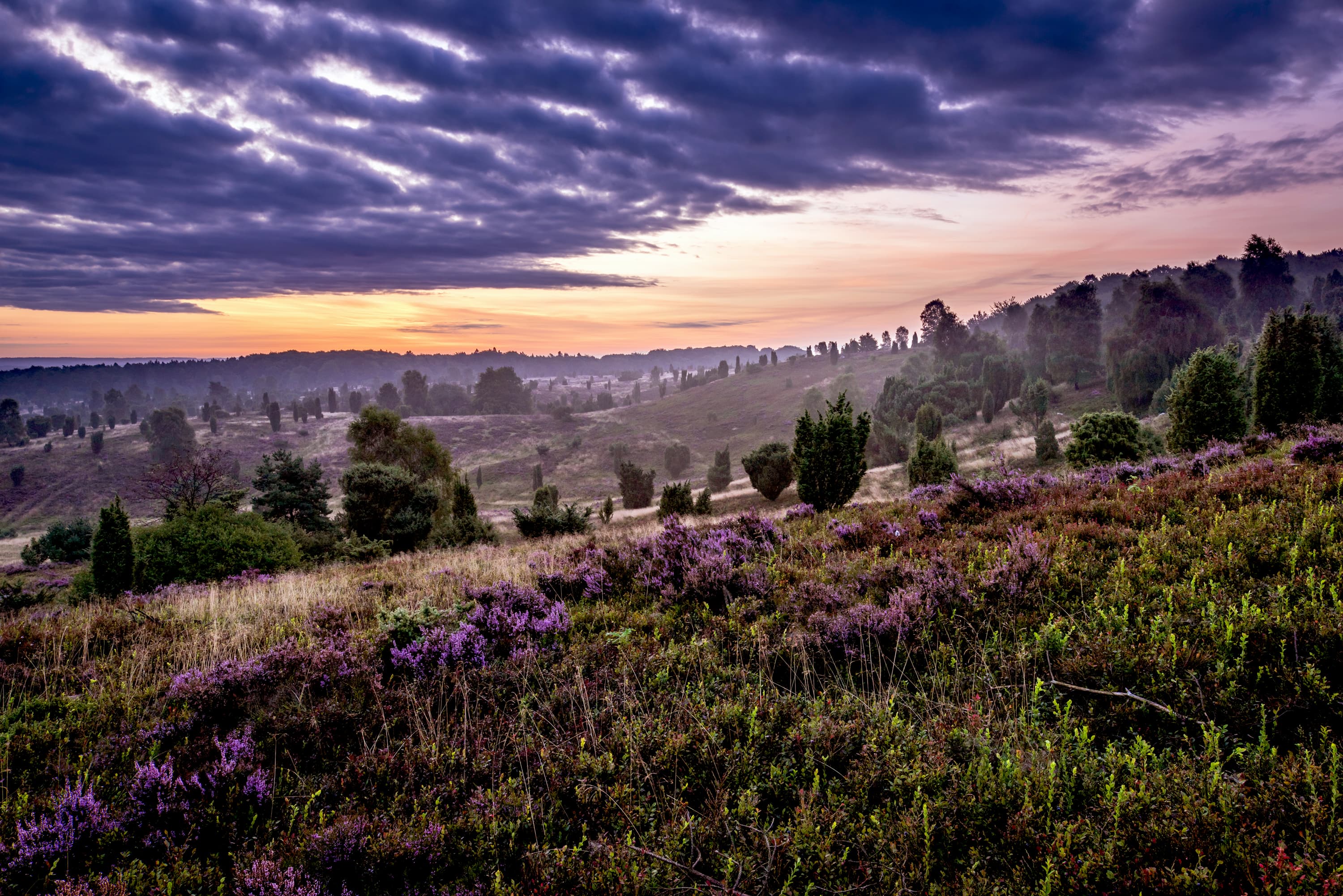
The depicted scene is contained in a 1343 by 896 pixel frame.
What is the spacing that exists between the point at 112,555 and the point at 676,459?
3201 inches

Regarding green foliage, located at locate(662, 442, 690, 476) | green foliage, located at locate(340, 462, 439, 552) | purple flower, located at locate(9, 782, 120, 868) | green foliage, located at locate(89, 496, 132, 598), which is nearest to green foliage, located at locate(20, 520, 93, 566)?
green foliage, located at locate(340, 462, 439, 552)

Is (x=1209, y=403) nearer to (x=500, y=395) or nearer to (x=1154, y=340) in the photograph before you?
(x=1154, y=340)

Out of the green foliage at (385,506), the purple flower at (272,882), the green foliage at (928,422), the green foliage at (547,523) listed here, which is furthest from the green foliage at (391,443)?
the green foliage at (928,422)

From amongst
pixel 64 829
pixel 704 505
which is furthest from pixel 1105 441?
pixel 64 829

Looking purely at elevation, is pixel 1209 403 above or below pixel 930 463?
above

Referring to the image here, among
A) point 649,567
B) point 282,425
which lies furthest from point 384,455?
point 282,425

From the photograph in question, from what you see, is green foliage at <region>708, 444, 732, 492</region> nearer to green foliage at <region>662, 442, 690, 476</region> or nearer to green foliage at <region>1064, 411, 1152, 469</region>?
green foliage at <region>662, 442, 690, 476</region>

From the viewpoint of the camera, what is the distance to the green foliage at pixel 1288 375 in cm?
1952

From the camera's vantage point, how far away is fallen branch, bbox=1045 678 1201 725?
311 cm

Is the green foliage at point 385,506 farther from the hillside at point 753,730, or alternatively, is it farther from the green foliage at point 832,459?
the hillside at point 753,730

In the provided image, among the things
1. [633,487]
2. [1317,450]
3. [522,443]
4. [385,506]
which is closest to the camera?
[1317,450]

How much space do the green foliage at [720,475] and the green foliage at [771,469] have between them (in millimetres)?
19826

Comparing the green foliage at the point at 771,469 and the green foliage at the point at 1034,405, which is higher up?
the green foliage at the point at 1034,405

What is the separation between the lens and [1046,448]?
43812 mm
